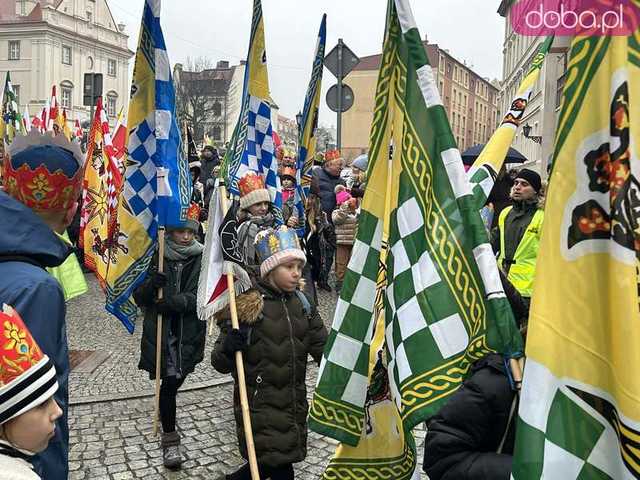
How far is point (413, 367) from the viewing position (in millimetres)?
2156

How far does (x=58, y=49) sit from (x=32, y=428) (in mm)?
73174

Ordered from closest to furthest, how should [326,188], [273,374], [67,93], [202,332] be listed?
1. [273,374]
2. [202,332]
3. [326,188]
4. [67,93]

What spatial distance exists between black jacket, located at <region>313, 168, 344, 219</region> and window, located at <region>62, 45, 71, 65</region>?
215 ft

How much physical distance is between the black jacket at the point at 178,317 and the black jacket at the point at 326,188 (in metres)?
5.98

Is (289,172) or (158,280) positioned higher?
(289,172)

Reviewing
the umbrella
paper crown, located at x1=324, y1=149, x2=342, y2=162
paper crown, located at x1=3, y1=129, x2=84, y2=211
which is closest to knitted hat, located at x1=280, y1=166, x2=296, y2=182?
paper crown, located at x1=324, y1=149, x2=342, y2=162

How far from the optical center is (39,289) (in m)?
2.13

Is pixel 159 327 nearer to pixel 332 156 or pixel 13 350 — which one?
pixel 13 350

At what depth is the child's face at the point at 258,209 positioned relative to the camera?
5.67 meters

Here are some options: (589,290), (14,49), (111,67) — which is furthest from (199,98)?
(589,290)

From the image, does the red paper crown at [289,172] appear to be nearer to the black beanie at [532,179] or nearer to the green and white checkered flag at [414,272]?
the black beanie at [532,179]

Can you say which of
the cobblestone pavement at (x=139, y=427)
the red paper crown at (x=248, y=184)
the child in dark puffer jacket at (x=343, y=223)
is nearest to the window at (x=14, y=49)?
the child in dark puffer jacket at (x=343, y=223)

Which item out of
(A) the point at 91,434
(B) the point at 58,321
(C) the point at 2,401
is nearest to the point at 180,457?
(A) the point at 91,434

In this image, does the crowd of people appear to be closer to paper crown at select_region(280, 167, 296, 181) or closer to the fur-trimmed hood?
the fur-trimmed hood
